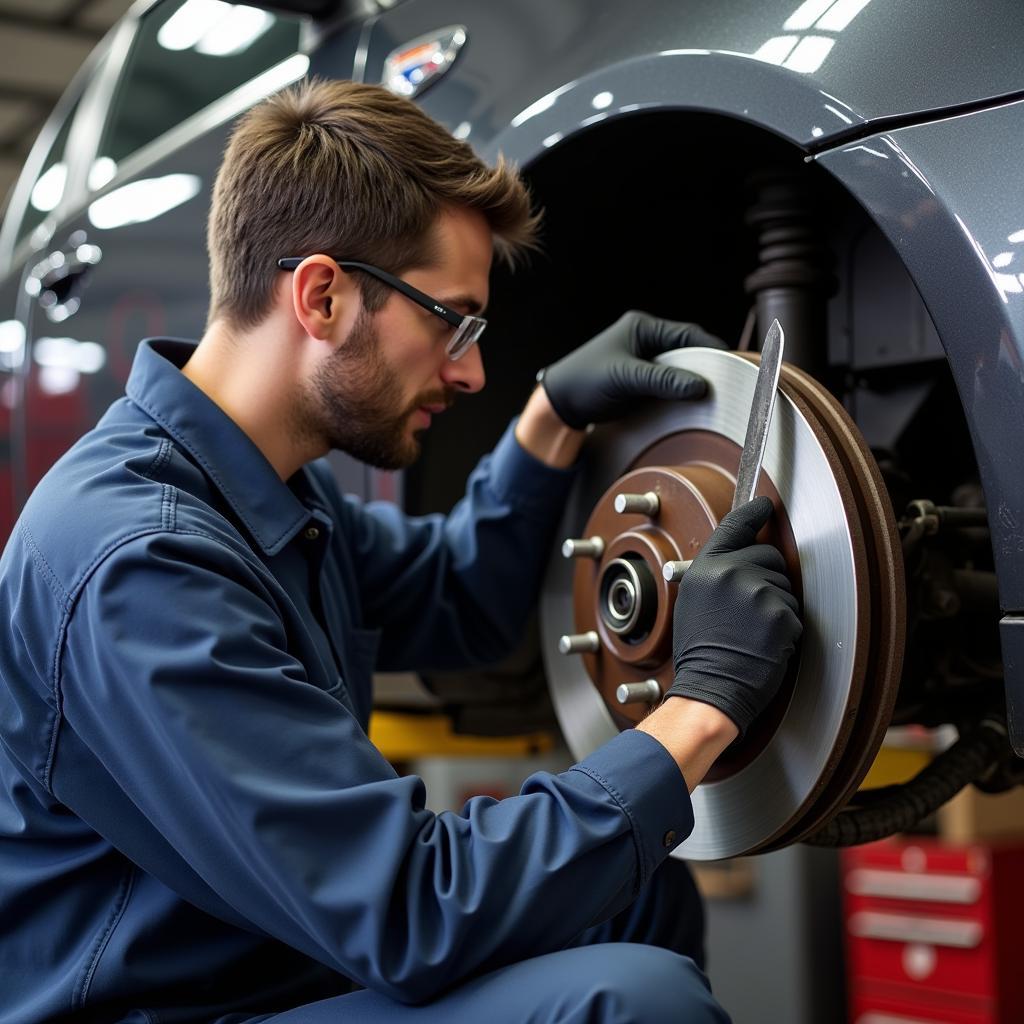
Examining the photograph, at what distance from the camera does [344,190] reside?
3.37ft

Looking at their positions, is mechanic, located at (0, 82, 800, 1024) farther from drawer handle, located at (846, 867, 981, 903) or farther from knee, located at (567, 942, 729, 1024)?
drawer handle, located at (846, 867, 981, 903)

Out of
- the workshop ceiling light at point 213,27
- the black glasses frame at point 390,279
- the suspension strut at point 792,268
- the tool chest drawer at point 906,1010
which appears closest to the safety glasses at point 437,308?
the black glasses frame at point 390,279

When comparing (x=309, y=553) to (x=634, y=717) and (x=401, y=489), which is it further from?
(x=634, y=717)

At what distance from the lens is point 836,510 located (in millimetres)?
850

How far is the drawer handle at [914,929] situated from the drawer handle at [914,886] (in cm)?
4

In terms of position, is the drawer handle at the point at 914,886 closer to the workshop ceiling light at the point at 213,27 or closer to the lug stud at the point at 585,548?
the lug stud at the point at 585,548

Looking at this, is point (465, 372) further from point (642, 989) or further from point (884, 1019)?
point (884, 1019)

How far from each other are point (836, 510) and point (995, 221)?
0.22 m

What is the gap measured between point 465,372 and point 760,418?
30cm

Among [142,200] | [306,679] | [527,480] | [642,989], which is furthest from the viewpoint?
[142,200]

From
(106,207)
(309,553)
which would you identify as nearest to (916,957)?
(309,553)

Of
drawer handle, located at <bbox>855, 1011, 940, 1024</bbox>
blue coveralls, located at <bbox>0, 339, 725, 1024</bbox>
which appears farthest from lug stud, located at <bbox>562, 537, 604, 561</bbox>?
drawer handle, located at <bbox>855, 1011, 940, 1024</bbox>

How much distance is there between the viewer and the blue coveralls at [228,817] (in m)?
0.76

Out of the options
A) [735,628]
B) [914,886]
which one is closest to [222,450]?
[735,628]
